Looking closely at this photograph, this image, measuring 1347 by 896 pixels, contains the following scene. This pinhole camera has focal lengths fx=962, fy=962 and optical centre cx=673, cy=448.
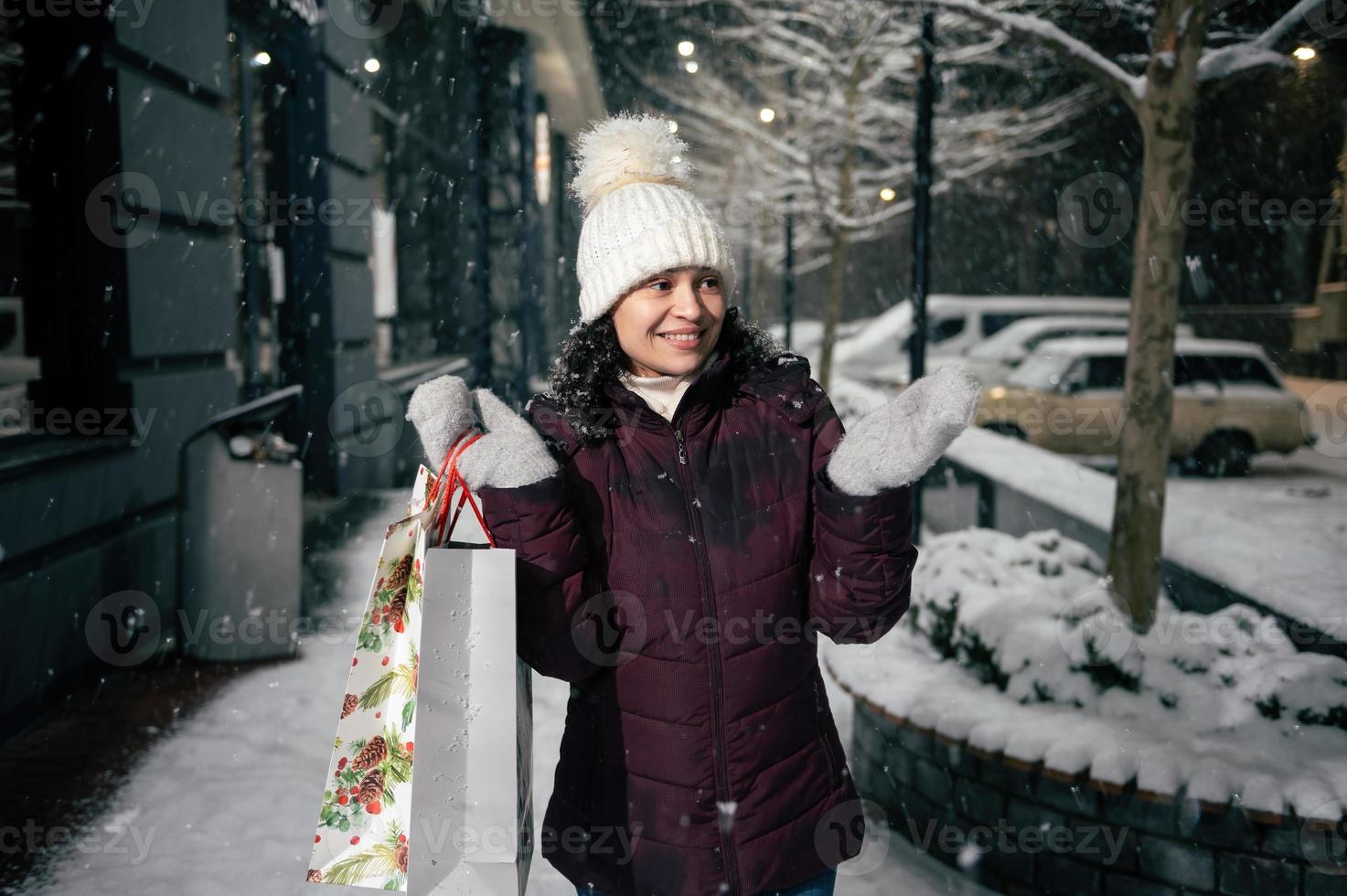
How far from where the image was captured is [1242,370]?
39.1ft

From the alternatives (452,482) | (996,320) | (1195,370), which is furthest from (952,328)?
(452,482)

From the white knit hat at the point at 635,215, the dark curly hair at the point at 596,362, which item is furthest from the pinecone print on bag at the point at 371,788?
the white knit hat at the point at 635,215

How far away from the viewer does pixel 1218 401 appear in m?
11.6

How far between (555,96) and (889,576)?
18989 mm

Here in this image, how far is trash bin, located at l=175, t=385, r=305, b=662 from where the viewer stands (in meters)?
4.86

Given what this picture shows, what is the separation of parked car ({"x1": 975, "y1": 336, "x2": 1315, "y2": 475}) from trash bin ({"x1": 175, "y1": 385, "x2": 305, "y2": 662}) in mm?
9297

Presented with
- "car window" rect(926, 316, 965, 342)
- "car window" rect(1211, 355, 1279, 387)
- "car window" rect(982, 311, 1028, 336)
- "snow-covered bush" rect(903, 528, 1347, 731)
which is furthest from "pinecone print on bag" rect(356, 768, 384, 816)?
"car window" rect(982, 311, 1028, 336)

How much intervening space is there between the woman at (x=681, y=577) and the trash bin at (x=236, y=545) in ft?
11.9

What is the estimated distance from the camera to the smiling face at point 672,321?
5.74 ft

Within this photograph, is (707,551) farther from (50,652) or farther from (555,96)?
(555,96)

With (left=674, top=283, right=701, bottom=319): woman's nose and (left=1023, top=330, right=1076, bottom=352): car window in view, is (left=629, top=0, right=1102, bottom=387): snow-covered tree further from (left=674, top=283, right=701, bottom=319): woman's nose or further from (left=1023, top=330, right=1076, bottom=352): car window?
(left=674, top=283, right=701, bottom=319): woman's nose

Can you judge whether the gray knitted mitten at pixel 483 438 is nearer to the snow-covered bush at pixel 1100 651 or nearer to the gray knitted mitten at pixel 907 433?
the gray knitted mitten at pixel 907 433

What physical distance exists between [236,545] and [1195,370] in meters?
11.3

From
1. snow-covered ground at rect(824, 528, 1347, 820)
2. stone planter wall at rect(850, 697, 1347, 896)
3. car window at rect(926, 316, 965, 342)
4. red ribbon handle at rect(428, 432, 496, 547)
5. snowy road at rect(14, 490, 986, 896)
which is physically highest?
car window at rect(926, 316, 965, 342)
